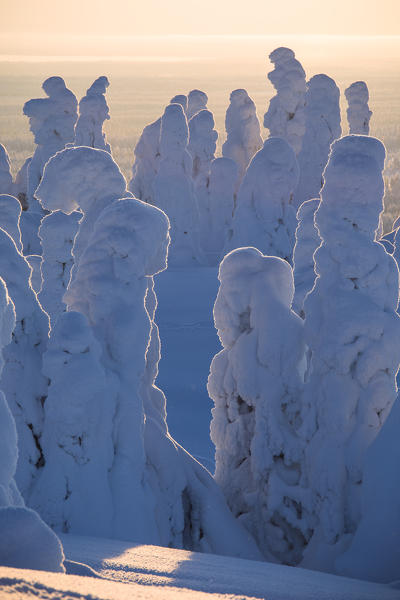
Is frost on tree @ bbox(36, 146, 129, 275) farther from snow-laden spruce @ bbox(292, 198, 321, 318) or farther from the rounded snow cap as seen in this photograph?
snow-laden spruce @ bbox(292, 198, 321, 318)

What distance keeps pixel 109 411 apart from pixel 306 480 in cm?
219

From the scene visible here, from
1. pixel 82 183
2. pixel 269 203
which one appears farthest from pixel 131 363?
pixel 269 203

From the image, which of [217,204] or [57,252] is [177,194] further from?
[57,252]

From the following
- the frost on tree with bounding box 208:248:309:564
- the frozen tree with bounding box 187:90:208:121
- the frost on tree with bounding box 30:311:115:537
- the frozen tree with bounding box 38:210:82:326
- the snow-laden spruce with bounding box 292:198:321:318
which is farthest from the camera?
the frozen tree with bounding box 187:90:208:121

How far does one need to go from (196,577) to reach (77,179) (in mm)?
5023

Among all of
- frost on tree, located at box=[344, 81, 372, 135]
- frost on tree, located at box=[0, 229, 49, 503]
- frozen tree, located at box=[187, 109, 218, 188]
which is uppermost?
frost on tree, located at box=[344, 81, 372, 135]

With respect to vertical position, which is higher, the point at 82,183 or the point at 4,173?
the point at 4,173

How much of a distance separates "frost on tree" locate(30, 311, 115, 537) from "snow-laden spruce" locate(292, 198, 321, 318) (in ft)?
19.4

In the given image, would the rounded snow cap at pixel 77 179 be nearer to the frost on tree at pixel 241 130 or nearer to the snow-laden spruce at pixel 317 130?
the snow-laden spruce at pixel 317 130

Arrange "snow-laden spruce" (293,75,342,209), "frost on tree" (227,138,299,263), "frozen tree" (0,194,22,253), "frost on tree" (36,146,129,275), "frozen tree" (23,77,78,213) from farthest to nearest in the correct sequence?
"snow-laden spruce" (293,75,342,209), "frozen tree" (23,77,78,213), "frost on tree" (227,138,299,263), "frozen tree" (0,194,22,253), "frost on tree" (36,146,129,275)

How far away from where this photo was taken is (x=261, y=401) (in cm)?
909

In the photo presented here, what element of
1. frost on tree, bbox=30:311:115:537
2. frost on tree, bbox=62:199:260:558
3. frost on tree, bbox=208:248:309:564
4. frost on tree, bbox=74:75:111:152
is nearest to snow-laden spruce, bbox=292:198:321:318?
frost on tree, bbox=208:248:309:564

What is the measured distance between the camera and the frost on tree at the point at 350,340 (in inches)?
327

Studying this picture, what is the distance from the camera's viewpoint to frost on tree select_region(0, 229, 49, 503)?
830 cm
